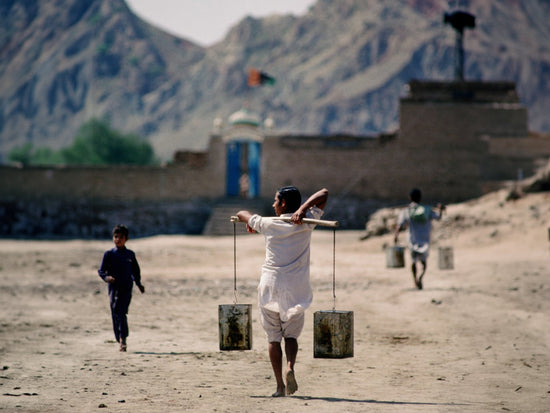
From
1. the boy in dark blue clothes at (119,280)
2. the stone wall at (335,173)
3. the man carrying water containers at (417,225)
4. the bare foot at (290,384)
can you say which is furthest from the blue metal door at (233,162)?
the bare foot at (290,384)

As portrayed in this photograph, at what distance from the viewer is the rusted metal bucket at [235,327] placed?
19.4 feet

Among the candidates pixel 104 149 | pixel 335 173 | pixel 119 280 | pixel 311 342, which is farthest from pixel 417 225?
pixel 104 149

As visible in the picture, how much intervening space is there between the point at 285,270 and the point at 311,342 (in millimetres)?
2965

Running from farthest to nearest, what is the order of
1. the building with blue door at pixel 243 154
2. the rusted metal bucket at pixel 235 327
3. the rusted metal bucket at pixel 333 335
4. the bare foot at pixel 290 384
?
the building with blue door at pixel 243 154, the rusted metal bucket at pixel 235 327, the rusted metal bucket at pixel 333 335, the bare foot at pixel 290 384

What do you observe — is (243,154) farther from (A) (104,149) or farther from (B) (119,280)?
(A) (104,149)

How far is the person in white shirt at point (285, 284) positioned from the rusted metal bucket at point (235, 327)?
29 cm

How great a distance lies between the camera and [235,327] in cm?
595

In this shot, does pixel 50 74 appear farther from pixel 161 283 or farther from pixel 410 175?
pixel 161 283

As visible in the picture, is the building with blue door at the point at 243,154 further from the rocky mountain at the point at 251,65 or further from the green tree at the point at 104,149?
the rocky mountain at the point at 251,65

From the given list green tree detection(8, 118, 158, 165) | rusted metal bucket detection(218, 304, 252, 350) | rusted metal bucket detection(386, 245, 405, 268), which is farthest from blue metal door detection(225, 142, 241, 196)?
green tree detection(8, 118, 158, 165)

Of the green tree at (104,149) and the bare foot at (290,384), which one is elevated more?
the green tree at (104,149)

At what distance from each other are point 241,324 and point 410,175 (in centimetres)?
2516

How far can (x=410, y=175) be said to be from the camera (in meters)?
30.3

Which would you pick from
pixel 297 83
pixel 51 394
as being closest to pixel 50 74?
pixel 297 83
